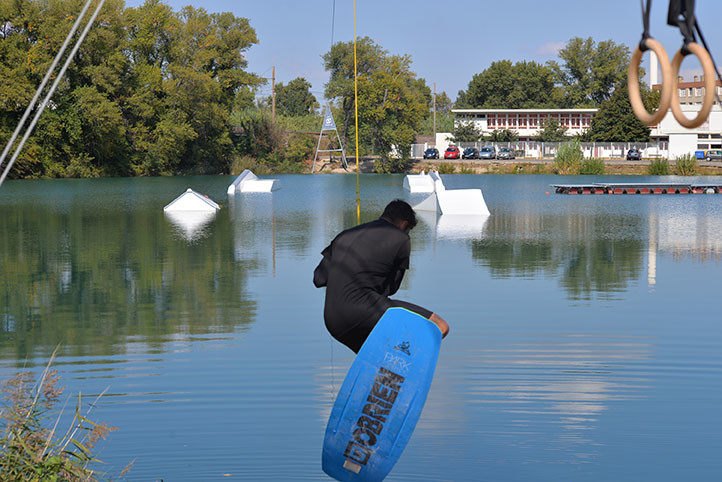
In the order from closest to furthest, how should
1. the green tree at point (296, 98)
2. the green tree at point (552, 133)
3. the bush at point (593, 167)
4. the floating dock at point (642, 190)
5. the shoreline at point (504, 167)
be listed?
the floating dock at point (642, 190) < the bush at point (593, 167) < the shoreline at point (504, 167) < the green tree at point (552, 133) < the green tree at point (296, 98)

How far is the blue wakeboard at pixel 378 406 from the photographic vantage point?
19.2 feet

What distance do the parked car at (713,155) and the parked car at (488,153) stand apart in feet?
61.1

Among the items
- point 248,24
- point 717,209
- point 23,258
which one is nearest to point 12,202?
point 23,258

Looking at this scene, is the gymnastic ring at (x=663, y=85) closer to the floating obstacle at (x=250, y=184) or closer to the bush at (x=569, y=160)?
the floating obstacle at (x=250, y=184)

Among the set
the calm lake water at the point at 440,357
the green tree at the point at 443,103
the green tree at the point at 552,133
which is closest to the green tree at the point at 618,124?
the green tree at the point at 552,133

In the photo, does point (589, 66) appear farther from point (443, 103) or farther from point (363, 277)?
point (363, 277)

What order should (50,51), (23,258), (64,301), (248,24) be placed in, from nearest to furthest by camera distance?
(64,301) → (23,258) → (50,51) → (248,24)

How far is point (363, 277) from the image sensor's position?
6.29 meters

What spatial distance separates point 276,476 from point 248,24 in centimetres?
8130

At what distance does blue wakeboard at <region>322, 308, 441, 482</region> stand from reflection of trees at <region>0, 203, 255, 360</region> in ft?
17.3

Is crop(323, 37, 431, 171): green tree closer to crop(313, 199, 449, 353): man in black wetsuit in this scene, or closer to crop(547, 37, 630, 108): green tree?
crop(547, 37, 630, 108): green tree

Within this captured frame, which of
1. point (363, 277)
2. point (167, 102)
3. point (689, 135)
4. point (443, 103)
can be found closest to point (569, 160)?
point (689, 135)

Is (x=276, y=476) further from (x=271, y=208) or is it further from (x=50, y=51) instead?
(x=50, y=51)

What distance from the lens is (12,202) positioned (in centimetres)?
4103
